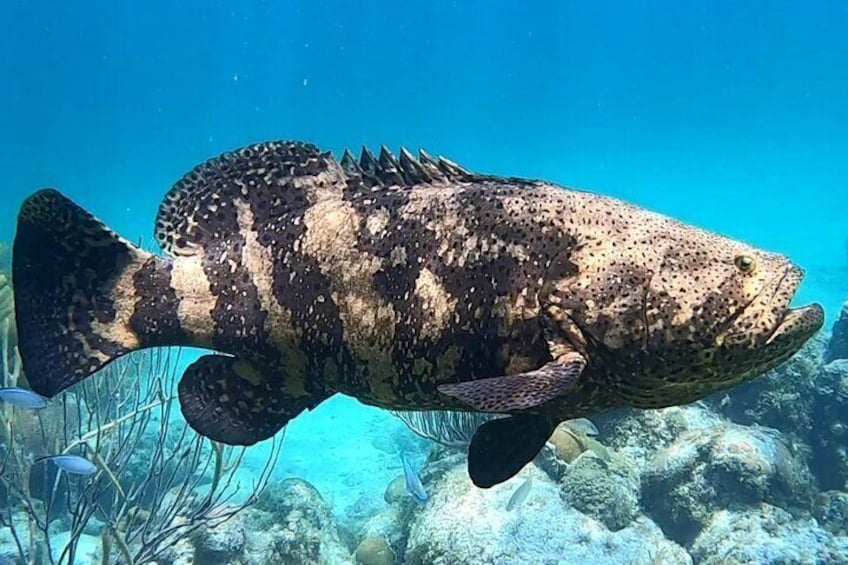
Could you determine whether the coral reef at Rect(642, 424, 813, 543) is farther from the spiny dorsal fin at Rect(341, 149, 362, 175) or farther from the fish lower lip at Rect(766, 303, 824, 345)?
the spiny dorsal fin at Rect(341, 149, 362, 175)

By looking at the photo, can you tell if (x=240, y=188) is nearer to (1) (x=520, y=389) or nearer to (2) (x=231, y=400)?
(2) (x=231, y=400)

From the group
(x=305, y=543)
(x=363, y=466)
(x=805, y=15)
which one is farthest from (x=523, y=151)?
(x=305, y=543)

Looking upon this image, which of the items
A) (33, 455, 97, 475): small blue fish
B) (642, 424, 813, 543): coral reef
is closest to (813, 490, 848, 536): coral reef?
(642, 424, 813, 543): coral reef

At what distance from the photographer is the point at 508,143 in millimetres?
84438

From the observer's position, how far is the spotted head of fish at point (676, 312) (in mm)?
2467

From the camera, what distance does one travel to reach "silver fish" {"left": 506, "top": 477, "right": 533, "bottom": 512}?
643 cm

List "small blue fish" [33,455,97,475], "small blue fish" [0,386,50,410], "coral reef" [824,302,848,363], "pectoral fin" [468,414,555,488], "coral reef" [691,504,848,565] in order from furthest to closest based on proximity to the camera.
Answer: "coral reef" [824,302,848,363] → "coral reef" [691,504,848,565] → "small blue fish" [33,455,97,475] → "small blue fish" [0,386,50,410] → "pectoral fin" [468,414,555,488]

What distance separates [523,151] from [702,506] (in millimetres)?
78838

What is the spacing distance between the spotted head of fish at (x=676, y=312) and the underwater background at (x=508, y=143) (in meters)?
4.09

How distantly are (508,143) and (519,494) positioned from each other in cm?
8086

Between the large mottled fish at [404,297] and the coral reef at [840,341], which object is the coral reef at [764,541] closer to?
the large mottled fish at [404,297]

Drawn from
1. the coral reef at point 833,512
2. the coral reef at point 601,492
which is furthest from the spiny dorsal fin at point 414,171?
the coral reef at point 833,512

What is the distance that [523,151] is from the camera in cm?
8300

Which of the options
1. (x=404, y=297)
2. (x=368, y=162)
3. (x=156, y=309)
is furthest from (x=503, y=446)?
(x=156, y=309)
